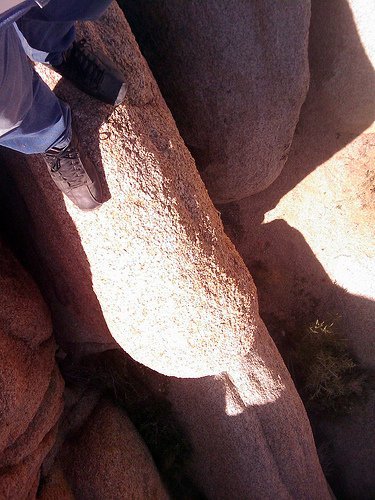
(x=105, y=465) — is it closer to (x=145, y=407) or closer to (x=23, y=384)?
(x=145, y=407)

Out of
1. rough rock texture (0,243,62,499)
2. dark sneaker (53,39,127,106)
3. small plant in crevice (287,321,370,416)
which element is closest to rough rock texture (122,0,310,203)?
dark sneaker (53,39,127,106)

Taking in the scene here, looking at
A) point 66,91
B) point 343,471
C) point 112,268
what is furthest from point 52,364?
point 343,471

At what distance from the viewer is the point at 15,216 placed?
3697 millimetres

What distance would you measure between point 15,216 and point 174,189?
1586mm

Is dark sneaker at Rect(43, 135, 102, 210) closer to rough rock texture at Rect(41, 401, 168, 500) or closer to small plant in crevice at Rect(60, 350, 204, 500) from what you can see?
small plant in crevice at Rect(60, 350, 204, 500)

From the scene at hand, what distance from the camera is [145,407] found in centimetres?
459

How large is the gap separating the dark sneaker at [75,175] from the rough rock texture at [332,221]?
8.46ft

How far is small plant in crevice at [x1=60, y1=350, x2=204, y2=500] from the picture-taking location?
14.4 ft

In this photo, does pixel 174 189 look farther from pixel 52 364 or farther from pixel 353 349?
pixel 353 349

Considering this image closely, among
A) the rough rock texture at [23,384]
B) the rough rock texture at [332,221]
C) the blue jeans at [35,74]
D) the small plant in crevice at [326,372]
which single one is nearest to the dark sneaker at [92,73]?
the blue jeans at [35,74]

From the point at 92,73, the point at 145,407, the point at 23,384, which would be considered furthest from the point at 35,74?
the point at 145,407

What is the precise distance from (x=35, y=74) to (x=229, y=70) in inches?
71.6

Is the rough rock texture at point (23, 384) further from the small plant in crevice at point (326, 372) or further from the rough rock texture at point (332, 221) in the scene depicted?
the small plant in crevice at point (326, 372)

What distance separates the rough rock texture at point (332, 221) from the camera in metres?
4.38
